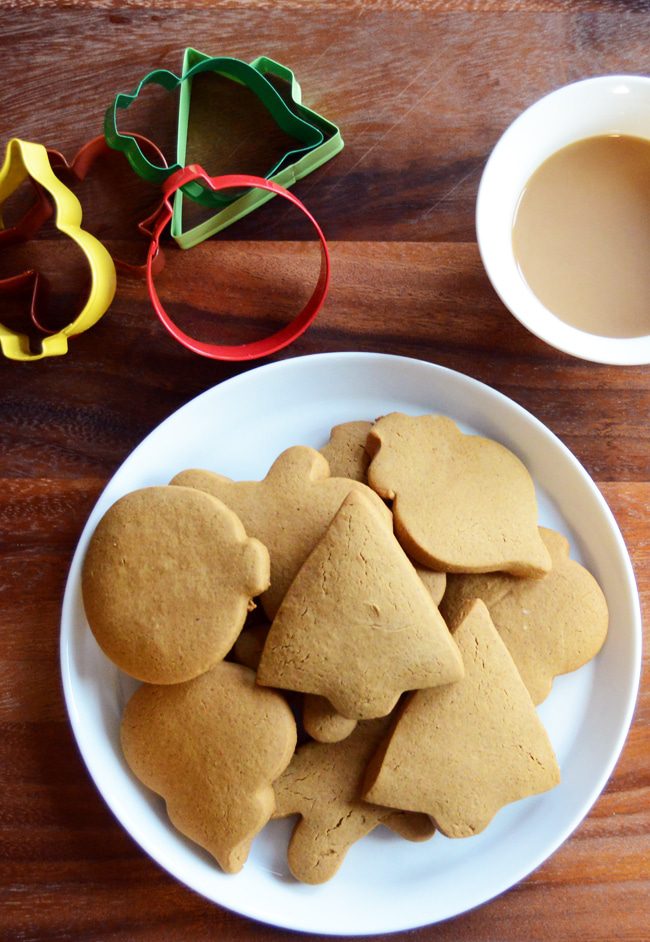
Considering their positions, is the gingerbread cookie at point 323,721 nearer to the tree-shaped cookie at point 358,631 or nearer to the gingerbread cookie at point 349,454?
the tree-shaped cookie at point 358,631

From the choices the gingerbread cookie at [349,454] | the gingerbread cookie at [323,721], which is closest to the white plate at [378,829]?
the gingerbread cookie at [349,454]

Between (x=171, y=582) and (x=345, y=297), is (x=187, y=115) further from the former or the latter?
(x=171, y=582)

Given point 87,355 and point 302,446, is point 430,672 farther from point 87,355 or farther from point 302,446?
point 87,355

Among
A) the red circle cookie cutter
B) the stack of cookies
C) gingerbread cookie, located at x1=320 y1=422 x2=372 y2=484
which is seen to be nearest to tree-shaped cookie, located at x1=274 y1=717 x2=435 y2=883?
the stack of cookies

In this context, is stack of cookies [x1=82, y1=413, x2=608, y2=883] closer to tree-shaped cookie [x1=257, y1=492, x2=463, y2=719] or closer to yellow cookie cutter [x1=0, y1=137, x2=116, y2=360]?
tree-shaped cookie [x1=257, y1=492, x2=463, y2=719]

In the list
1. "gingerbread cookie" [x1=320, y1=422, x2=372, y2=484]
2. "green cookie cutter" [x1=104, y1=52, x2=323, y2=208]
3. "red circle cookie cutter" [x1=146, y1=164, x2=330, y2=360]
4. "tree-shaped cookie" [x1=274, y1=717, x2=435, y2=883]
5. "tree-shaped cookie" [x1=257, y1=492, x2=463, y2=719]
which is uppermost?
"green cookie cutter" [x1=104, y1=52, x2=323, y2=208]
